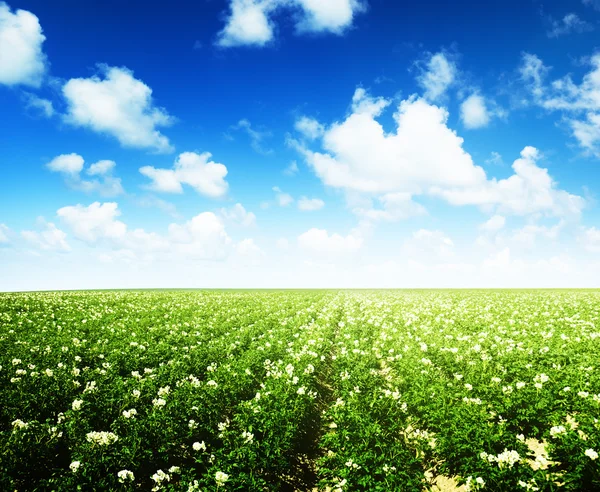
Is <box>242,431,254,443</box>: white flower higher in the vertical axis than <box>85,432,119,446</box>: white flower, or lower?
lower

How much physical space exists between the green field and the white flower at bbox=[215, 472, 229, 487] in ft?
0.07

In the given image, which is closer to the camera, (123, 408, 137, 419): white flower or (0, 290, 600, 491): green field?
(0, 290, 600, 491): green field

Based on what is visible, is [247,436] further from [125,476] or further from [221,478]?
[125,476]

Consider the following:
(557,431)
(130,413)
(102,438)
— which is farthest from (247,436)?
(557,431)

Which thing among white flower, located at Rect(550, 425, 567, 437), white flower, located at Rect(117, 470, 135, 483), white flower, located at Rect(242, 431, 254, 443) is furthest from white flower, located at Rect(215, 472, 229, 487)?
white flower, located at Rect(550, 425, 567, 437)

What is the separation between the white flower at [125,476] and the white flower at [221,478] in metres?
1.39

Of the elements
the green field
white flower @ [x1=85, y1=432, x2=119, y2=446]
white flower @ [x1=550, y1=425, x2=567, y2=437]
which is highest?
white flower @ [x1=550, y1=425, x2=567, y2=437]

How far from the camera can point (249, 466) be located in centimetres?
605

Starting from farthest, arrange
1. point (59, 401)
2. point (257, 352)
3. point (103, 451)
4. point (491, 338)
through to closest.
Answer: point (491, 338)
point (257, 352)
point (59, 401)
point (103, 451)

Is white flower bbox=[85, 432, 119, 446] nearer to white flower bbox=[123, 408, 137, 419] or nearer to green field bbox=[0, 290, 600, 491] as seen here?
green field bbox=[0, 290, 600, 491]

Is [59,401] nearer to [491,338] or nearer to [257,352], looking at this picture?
[257,352]

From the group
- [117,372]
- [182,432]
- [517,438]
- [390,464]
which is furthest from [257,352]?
[517,438]

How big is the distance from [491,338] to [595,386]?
6.70m

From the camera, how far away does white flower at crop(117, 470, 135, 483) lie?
5301 millimetres
